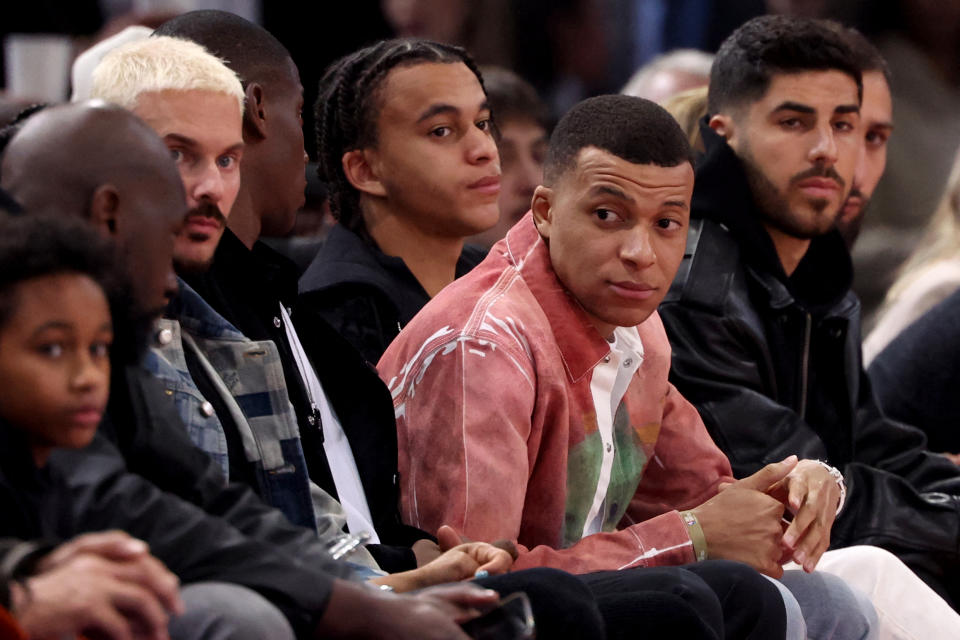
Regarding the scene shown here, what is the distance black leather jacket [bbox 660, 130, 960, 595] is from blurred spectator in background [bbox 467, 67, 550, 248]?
2.26ft

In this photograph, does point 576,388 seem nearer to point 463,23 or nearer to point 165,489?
point 165,489

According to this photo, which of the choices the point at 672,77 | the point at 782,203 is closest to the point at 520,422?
the point at 782,203

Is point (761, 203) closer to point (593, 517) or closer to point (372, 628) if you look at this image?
point (593, 517)

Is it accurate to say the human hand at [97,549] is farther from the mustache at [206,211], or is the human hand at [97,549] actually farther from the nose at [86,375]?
the mustache at [206,211]

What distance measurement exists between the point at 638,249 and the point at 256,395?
66cm

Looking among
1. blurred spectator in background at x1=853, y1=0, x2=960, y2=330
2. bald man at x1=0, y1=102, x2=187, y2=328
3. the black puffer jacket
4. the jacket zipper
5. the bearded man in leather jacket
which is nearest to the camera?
bald man at x1=0, y1=102, x2=187, y2=328

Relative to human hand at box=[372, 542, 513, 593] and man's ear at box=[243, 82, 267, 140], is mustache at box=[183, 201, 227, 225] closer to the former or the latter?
man's ear at box=[243, 82, 267, 140]

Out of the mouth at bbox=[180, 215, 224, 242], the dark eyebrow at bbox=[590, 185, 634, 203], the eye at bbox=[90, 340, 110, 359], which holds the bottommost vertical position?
the mouth at bbox=[180, 215, 224, 242]

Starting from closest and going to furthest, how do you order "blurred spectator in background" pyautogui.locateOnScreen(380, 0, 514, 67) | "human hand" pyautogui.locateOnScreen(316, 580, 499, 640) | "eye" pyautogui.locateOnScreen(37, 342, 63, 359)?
"eye" pyautogui.locateOnScreen(37, 342, 63, 359) < "human hand" pyautogui.locateOnScreen(316, 580, 499, 640) < "blurred spectator in background" pyautogui.locateOnScreen(380, 0, 514, 67)

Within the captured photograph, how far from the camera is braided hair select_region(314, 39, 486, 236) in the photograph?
3027mm

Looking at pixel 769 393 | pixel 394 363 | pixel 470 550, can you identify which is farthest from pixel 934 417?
pixel 470 550

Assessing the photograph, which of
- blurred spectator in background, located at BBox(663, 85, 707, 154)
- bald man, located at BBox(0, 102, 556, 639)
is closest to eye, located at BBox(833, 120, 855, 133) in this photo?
blurred spectator in background, located at BBox(663, 85, 707, 154)

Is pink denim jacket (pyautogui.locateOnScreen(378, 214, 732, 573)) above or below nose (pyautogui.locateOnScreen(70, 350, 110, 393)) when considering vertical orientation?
below

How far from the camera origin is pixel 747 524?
2459 millimetres
